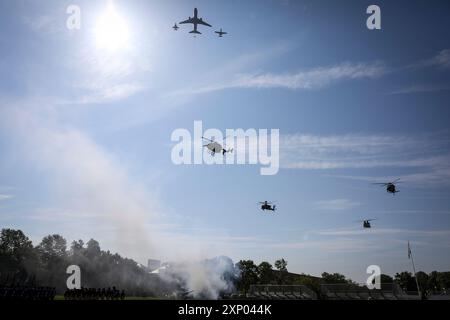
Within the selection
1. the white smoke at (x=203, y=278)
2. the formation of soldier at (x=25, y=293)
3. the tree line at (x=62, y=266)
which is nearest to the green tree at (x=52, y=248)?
the tree line at (x=62, y=266)

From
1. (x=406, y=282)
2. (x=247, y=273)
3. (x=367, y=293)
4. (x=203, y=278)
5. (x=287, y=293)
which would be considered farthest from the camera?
(x=406, y=282)

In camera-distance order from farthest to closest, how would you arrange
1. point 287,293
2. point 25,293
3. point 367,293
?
point 287,293 < point 367,293 < point 25,293

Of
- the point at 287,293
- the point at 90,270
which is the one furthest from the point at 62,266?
the point at 287,293

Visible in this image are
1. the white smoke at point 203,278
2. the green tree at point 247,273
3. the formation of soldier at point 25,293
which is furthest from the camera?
the green tree at point 247,273

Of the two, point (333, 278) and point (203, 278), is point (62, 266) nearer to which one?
point (203, 278)

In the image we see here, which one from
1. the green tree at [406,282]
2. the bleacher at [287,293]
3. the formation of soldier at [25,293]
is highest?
the formation of soldier at [25,293]

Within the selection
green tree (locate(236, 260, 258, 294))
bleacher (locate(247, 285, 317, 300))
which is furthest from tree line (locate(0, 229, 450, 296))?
bleacher (locate(247, 285, 317, 300))

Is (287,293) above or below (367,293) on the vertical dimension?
below

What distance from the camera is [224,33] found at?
68812 mm

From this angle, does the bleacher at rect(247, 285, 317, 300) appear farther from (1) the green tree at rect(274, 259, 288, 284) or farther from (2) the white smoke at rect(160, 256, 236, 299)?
(1) the green tree at rect(274, 259, 288, 284)

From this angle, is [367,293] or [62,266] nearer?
[367,293]

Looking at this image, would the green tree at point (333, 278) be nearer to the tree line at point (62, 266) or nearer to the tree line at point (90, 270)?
the tree line at point (90, 270)
